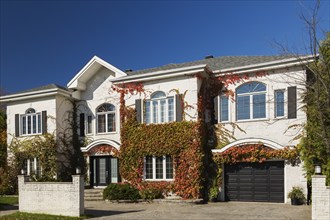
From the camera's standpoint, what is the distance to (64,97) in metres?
24.7

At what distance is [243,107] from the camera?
19.3m

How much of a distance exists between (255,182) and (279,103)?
4.12 meters

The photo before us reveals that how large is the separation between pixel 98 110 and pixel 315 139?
13.7m

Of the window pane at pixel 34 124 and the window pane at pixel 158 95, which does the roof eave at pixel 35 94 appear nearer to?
the window pane at pixel 34 124

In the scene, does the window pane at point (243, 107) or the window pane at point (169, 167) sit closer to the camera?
the window pane at point (243, 107)

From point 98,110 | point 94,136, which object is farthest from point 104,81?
point 94,136

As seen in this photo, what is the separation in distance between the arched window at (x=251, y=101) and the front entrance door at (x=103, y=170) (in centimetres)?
858

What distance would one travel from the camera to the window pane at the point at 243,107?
19.2m

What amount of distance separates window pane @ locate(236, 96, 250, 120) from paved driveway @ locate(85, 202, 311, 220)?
4372 mm

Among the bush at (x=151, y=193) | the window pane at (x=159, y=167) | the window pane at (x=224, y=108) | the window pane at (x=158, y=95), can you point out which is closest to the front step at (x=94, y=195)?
the bush at (x=151, y=193)

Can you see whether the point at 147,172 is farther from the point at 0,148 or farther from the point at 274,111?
the point at 0,148

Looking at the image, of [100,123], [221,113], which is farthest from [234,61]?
[100,123]

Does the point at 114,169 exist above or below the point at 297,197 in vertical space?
above

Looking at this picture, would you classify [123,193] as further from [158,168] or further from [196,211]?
[196,211]
